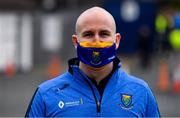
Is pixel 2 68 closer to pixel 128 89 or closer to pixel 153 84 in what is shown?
pixel 153 84

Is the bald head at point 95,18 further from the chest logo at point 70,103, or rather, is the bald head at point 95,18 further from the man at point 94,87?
the chest logo at point 70,103

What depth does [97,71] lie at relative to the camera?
5.82 metres

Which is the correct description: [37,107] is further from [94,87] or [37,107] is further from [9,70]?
[9,70]

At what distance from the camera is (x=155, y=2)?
3769cm

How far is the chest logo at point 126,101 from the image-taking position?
577 centimetres

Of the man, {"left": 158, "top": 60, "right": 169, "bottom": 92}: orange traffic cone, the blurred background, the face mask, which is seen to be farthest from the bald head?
the blurred background

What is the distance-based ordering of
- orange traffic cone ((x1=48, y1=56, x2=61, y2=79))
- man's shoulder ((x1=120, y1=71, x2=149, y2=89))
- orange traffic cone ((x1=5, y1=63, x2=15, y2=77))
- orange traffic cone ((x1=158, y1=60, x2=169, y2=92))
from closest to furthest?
man's shoulder ((x1=120, y1=71, x2=149, y2=89)) → orange traffic cone ((x1=158, y1=60, x2=169, y2=92)) → orange traffic cone ((x1=48, y1=56, x2=61, y2=79)) → orange traffic cone ((x1=5, y1=63, x2=15, y2=77))

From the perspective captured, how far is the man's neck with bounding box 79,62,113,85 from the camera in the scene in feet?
19.1

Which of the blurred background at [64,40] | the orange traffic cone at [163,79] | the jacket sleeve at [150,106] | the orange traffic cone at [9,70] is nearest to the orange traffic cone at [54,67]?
the blurred background at [64,40]

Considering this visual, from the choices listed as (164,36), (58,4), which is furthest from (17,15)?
(164,36)

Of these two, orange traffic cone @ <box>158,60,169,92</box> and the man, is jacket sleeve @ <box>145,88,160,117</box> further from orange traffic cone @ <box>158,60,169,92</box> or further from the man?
orange traffic cone @ <box>158,60,169,92</box>

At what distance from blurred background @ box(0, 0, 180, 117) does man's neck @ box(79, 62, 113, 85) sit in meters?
17.9

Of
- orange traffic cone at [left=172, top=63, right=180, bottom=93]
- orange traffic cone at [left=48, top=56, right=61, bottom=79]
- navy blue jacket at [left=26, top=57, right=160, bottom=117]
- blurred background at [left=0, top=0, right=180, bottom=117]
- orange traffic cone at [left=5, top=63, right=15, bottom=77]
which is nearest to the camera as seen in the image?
navy blue jacket at [left=26, top=57, right=160, bottom=117]

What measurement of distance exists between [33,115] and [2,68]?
24.5m
